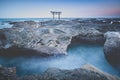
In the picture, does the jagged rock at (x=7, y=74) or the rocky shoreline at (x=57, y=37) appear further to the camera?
the rocky shoreline at (x=57, y=37)

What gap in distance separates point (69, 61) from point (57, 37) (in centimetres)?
38

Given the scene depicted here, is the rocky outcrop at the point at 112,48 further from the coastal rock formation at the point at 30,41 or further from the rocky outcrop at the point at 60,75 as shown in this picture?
the coastal rock formation at the point at 30,41

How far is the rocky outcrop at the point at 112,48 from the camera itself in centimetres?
208

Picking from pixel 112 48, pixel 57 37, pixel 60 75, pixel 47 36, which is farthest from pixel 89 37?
pixel 60 75

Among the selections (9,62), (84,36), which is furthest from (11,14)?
(84,36)

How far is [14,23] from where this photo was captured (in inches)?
80.9

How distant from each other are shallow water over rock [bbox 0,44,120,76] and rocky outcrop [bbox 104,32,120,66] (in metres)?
0.07

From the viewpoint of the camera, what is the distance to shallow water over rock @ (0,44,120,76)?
1.91m

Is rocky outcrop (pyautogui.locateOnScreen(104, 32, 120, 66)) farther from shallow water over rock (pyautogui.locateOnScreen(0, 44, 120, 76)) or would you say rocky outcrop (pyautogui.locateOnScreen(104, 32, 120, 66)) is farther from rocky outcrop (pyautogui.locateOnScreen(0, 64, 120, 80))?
rocky outcrop (pyautogui.locateOnScreen(0, 64, 120, 80))

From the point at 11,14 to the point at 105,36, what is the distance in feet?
4.39

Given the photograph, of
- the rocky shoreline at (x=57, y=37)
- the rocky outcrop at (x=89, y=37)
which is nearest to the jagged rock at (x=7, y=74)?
the rocky shoreline at (x=57, y=37)

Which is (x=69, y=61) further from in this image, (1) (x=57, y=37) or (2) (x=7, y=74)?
(2) (x=7, y=74)

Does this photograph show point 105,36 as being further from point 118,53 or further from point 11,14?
point 11,14

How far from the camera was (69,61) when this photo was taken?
196 centimetres
